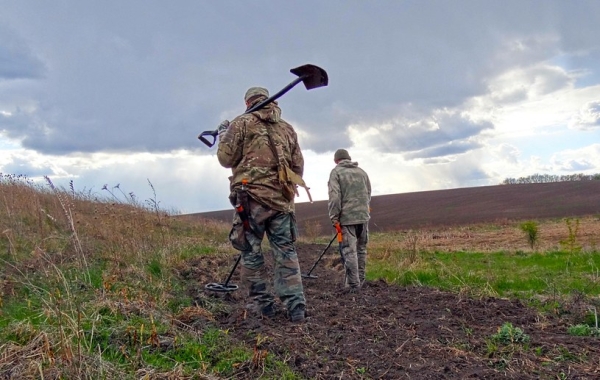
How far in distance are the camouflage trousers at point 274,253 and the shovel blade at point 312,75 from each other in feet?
4.46

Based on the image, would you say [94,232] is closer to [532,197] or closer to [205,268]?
[205,268]

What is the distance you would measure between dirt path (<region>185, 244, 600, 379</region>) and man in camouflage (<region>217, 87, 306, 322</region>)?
1.01 feet

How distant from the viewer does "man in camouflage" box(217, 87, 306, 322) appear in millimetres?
5262

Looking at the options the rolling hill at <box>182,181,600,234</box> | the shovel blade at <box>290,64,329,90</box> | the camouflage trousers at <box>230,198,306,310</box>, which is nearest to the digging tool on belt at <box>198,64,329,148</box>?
the shovel blade at <box>290,64,329,90</box>

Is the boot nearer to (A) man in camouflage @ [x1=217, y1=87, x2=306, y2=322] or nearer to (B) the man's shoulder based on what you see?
(A) man in camouflage @ [x1=217, y1=87, x2=306, y2=322]

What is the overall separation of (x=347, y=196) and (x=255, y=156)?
283 cm

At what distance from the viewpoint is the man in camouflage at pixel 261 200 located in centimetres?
526

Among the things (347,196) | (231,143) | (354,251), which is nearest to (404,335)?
(231,143)

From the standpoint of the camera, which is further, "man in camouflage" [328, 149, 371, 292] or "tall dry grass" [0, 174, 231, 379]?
"man in camouflage" [328, 149, 371, 292]

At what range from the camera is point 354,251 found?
771 cm

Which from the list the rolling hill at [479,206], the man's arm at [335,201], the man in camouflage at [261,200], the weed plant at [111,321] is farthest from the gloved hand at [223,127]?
the rolling hill at [479,206]

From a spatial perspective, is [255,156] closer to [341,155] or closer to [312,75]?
[312,75]

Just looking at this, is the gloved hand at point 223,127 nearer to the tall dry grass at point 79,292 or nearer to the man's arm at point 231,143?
the man's arm at point 231,143

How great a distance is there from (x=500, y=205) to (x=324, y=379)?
4218cm
